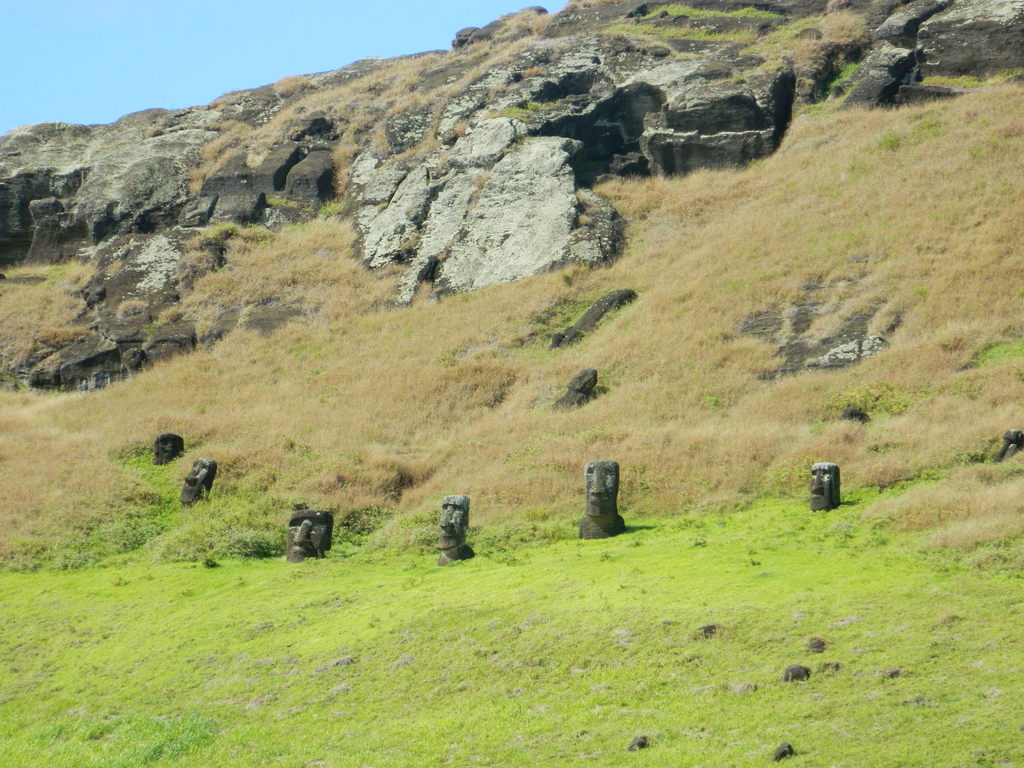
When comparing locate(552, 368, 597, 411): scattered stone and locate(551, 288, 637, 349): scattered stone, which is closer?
locate(552, 368, 597, 411): scattered stone

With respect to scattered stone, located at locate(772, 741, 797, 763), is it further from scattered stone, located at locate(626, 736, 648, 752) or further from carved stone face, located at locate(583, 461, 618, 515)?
carved stone face, located at locate(583, 461, 618, 515)

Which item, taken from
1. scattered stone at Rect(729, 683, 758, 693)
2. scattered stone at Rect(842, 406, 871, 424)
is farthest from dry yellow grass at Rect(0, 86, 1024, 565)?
scattered stone at Rect(729, 683, 758, 693)

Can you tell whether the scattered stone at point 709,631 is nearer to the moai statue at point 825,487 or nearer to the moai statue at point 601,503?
the moai statue at point 825,487

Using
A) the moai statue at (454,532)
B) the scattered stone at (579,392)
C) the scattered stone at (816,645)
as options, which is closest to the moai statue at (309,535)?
the moai statue at (454,532)

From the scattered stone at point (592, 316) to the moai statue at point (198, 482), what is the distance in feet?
50.8

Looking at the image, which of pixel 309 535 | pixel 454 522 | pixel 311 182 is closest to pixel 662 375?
pixel 454 522

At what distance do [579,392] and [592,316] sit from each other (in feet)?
26.2

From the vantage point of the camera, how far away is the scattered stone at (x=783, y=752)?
11938 millimetres

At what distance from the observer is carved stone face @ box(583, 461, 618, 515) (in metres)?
25.5

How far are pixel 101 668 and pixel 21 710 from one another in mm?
1673

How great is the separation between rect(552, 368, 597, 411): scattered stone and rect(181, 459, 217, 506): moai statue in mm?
11269

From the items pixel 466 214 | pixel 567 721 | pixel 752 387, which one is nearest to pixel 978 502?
pixel 567 721

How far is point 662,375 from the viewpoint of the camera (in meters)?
37.3

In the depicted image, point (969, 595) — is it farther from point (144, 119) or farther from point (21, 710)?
point (144, 119)
